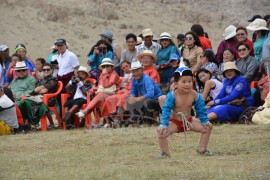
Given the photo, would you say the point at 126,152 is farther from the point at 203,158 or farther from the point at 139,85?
the point at 139,85

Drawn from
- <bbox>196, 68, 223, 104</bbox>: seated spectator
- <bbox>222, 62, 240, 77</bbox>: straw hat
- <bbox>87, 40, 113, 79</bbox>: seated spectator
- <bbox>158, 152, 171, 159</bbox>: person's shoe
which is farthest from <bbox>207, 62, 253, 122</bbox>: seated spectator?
<bbox>158, 152, 171, 159</bbox>: person's shoe

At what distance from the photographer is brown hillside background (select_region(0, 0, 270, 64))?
36625mm

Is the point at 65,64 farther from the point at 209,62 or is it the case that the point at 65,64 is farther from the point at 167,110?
the point at 167,110

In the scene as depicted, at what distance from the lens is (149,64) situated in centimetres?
1564

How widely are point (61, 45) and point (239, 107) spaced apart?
463 centimetres

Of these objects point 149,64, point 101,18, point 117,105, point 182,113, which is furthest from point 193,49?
point 101,18

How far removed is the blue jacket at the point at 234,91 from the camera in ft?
46.6

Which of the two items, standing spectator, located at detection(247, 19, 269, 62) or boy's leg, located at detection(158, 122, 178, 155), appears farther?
standing spectator, located at detection(247, 19, 269, 62)

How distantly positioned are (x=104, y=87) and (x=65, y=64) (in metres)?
1.55

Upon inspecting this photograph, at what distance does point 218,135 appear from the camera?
12.7m

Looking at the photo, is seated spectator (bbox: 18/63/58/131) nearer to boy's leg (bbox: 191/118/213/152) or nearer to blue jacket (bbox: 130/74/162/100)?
blue jacket (bbox: 130/74/162/100)

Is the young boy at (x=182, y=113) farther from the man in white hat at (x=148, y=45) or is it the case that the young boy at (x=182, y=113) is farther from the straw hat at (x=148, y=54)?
the man in white hat at (x=148, y=45)

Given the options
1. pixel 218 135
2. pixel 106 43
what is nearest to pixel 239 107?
pixel 218 135

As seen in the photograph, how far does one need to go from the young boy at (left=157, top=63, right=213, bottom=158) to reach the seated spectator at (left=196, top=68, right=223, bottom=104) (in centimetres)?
430
